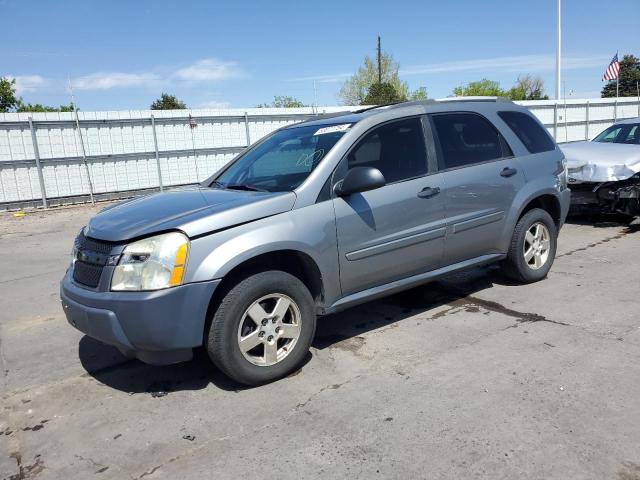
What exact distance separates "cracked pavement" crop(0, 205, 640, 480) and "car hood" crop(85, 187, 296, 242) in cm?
114

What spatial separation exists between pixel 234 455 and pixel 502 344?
7.42 ft

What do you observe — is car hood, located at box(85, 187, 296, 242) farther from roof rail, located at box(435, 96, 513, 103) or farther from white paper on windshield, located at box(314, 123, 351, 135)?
roof rail, located at box(435, 96, 513, 103)

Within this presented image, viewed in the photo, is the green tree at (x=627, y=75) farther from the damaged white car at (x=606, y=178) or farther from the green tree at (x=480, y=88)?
the damaged white car at (x=606, y=178)

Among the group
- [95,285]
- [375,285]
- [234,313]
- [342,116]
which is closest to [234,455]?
[234,313]

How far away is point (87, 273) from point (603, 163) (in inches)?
290

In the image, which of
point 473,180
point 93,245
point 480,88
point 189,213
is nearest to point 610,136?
point 473,180

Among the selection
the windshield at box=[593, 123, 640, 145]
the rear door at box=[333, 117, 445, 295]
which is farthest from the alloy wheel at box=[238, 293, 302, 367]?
the windshield at box=[593, 123, 640, 145]

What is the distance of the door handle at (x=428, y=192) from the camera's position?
171 inches

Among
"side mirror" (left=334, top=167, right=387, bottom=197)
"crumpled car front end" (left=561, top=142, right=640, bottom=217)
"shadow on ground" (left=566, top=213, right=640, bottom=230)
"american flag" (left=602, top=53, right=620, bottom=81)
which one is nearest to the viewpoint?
"side mirror" (left=334, top=167, right=387, bottom=197)

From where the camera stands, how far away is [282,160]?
4430 mm

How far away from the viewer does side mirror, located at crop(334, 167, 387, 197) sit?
3779 millimetres

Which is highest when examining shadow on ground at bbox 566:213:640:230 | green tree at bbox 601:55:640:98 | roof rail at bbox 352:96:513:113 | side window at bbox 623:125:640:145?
green tree at bbox 601:55:640:98

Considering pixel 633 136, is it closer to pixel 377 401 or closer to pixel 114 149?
pixel 377 401

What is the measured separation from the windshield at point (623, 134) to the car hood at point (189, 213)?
7720mm
